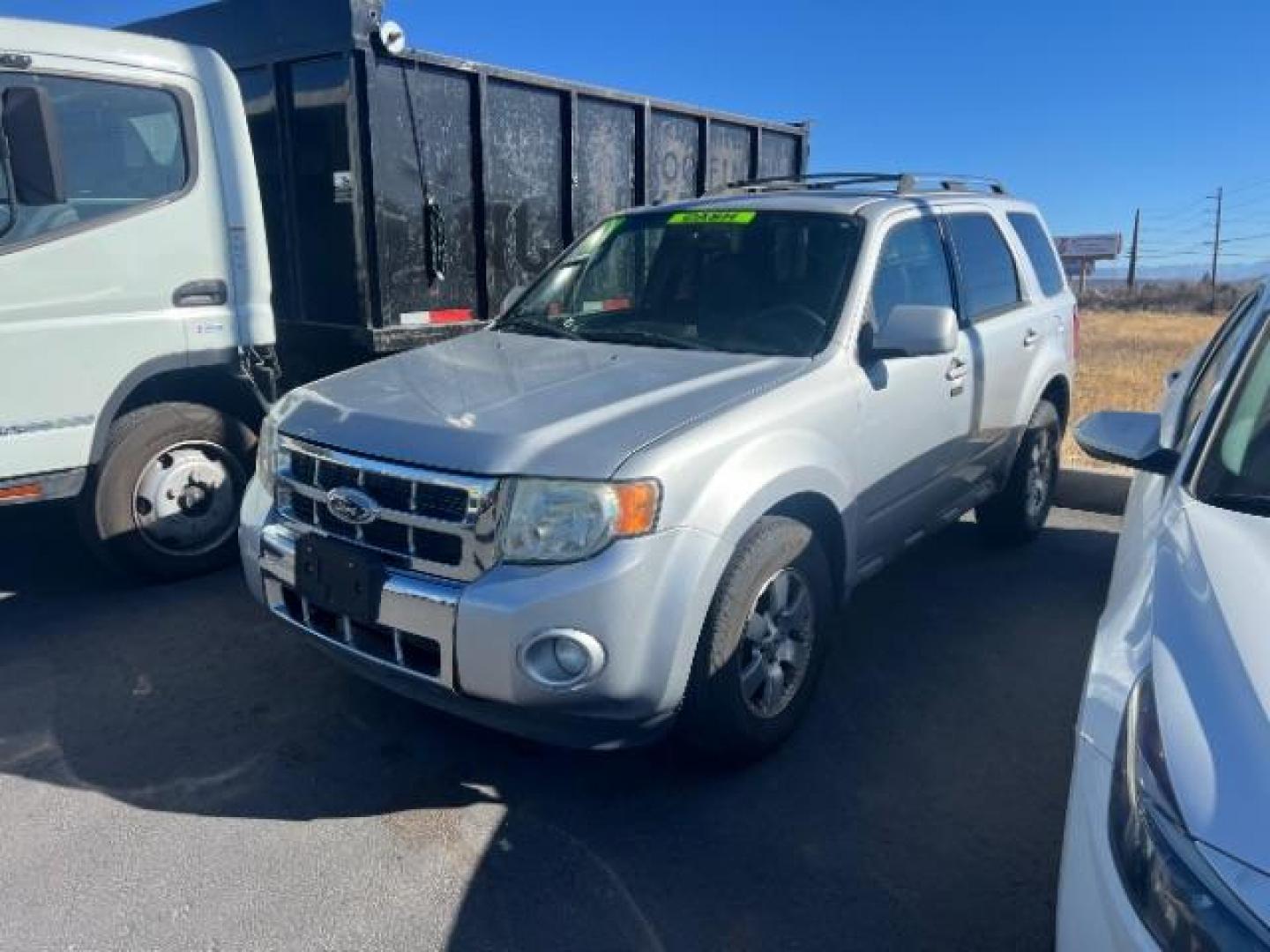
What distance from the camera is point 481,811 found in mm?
3018

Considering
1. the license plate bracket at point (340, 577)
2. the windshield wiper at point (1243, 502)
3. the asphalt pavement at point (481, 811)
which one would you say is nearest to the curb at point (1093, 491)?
the asphalt pavement at point (481, 811)

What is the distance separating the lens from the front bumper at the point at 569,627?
2.58 metres

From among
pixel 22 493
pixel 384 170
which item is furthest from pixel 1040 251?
pixel 22 493

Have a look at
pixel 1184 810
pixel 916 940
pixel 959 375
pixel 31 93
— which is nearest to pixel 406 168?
pixel 31 93

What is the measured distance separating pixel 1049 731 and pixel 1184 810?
2.26 meters

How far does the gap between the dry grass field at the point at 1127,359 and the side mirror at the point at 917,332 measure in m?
2.84

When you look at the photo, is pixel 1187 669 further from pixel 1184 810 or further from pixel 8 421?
pixel 8 421

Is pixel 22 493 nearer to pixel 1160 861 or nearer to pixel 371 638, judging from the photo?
pixel 371 638

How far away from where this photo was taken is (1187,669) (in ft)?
5.39

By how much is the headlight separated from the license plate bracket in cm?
38

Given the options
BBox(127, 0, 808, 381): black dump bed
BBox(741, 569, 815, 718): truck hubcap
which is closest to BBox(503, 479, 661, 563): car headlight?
BBox(741, 569, 815, 718): truck hubcap

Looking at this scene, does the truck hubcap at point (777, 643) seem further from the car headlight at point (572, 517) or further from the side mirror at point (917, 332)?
the side mirror at point (917, 332)

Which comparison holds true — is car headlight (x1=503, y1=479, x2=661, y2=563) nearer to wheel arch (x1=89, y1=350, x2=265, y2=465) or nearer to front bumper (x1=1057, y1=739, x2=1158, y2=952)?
front bumper (x1=1057, y1=739, x2=1158, y2=952)

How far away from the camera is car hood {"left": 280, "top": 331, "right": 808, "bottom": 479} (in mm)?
2697
